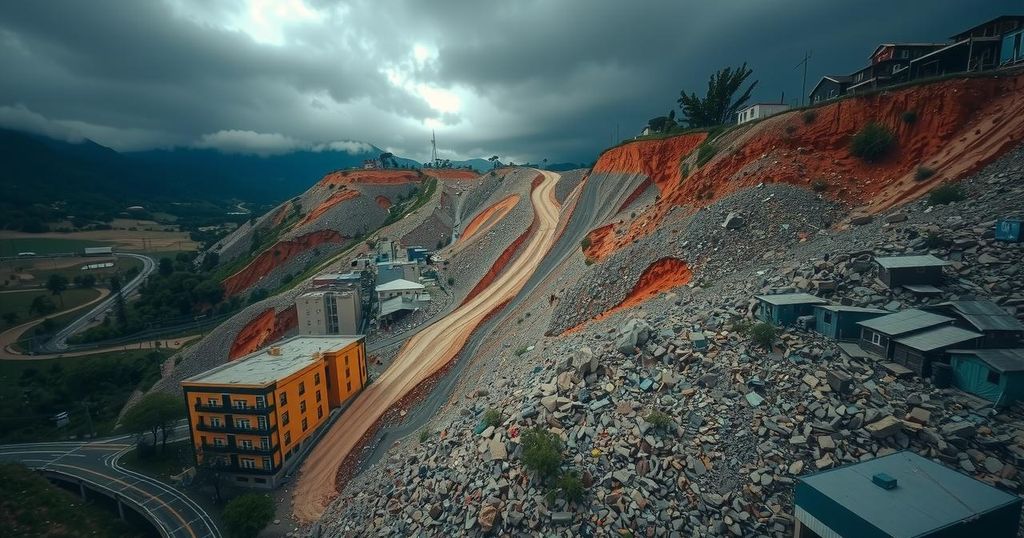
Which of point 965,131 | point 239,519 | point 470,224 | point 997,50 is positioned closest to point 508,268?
point 470,224

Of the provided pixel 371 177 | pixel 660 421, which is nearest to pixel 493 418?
pixel 660 421

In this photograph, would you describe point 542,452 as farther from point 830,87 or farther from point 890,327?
point 830,87

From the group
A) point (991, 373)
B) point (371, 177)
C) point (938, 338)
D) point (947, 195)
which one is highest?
point (371, 177)

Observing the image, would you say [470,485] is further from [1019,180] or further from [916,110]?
[916,110]

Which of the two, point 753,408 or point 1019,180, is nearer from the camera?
point 753,408

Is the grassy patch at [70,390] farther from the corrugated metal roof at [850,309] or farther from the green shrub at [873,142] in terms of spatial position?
the green shrub at [873,142]

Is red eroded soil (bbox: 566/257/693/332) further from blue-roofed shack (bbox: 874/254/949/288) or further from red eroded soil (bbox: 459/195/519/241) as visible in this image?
red eroded soil (bbox: 459/195/519/241)

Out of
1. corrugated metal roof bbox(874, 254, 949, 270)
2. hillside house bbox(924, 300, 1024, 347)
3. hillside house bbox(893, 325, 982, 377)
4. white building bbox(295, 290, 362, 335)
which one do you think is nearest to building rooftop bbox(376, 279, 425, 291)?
white building bbox(295, 290, 362, 335)
